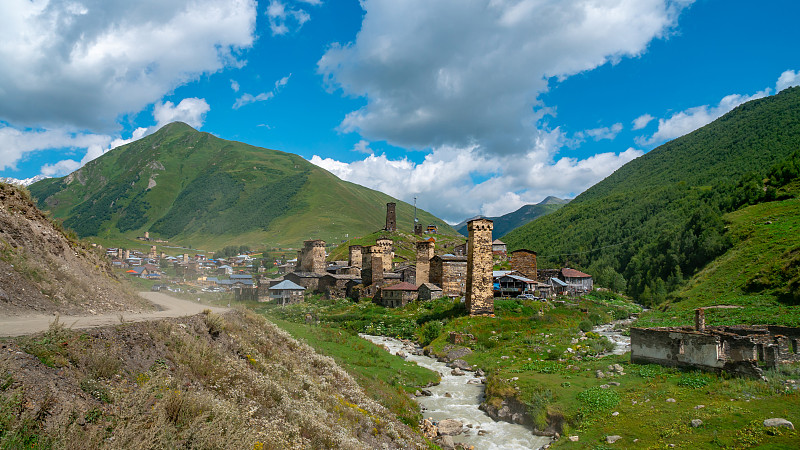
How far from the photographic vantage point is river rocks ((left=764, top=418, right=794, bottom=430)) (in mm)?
10469

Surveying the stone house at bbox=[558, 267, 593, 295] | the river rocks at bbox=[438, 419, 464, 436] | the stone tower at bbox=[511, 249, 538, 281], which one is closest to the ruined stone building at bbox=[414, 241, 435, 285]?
the stone tower at bbox=[511, 249, 538, 281]

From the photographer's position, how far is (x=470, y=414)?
56.9 feet

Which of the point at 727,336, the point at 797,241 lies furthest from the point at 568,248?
the point at 727,336

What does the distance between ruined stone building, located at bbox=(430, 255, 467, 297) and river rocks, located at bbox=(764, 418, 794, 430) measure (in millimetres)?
30929

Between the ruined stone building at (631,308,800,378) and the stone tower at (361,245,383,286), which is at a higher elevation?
the stone tower at (361,245,383,286)

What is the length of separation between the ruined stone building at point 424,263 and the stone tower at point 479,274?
14.1 meters

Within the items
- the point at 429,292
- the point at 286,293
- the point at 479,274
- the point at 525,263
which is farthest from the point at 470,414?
the point at 525,263

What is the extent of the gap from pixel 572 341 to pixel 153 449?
2557cm

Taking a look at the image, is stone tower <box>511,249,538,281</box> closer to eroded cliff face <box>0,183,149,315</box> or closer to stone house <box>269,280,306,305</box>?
stone house <box>269,280,306,305</box>

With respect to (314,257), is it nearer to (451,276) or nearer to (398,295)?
(398,295)

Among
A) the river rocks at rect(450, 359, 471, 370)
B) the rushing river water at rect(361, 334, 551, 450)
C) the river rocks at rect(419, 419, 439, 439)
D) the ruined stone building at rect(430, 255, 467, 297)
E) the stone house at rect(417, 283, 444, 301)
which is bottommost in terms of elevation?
the rushing river water at rect(361, 334, 551, 450)

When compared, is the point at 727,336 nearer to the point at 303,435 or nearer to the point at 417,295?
the point at 303,435

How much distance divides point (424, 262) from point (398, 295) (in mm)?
6927

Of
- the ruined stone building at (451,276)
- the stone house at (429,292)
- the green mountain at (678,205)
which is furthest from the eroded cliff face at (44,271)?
the green mountain at (678,205)
